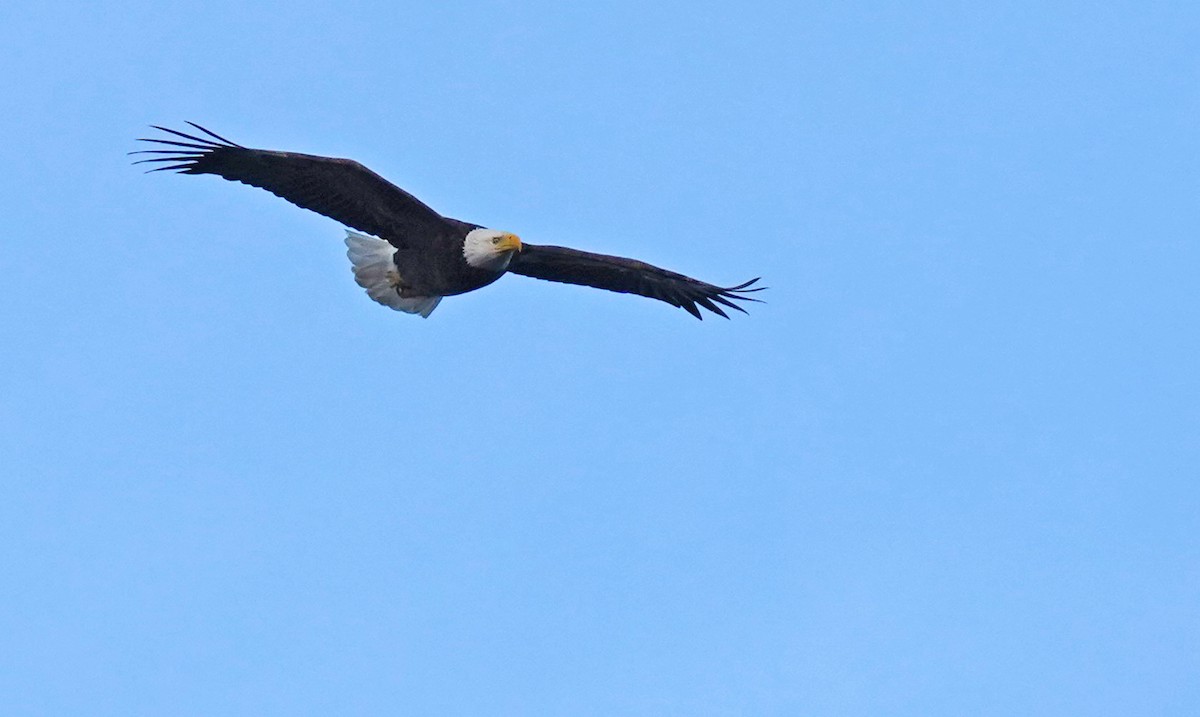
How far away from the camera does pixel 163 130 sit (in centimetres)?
1002

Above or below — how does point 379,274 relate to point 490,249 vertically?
above

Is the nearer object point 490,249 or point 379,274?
point 490,249

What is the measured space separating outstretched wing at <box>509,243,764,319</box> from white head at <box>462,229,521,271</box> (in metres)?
0.45

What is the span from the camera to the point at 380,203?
10352mm

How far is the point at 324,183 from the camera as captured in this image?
1023 cm

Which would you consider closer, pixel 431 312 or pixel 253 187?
pixel 253 187

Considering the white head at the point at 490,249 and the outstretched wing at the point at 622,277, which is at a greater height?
the outstretched wing at the point at 622,277

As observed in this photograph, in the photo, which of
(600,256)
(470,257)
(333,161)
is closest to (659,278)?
(600,256)

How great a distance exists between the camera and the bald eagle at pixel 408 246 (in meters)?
10.1

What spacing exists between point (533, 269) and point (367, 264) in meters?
1.25

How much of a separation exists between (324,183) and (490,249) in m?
1.16

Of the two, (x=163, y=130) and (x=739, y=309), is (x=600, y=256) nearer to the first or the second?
(x=739, y=309)

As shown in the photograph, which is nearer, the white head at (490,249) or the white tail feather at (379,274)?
the white head at (490,249)

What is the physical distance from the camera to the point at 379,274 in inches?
448
